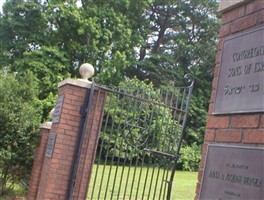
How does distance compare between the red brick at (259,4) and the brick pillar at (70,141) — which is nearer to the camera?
the red brick at (259,4)

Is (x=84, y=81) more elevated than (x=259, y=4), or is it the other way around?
(x=259, y=4)

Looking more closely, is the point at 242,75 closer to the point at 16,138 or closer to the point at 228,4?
the point at 228,4

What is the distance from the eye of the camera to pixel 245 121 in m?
2.34

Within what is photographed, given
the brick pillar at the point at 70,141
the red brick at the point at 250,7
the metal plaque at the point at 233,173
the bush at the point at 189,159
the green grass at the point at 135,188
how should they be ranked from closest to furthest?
the metal plaque at the point at 233,173, the red brick at the point at 250,7, the green grass at the point at 135,188, the brick pillar at the point at 70,141, the bush at the point at 189,159

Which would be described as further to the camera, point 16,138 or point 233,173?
point 16,138

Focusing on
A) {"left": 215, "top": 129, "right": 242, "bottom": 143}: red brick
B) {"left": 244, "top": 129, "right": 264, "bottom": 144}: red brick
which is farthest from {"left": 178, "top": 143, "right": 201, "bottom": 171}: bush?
{"left": 244, "top": 129, "right": 264, "bottom": 144}: red brick

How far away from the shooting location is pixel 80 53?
2062cm

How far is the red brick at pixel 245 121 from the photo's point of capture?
226 cm

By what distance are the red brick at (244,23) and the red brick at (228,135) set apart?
0.68 m

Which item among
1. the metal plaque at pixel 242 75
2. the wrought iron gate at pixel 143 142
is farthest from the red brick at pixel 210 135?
the wrought iron gate at pixel 143 142

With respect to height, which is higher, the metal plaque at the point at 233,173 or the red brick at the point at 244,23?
the red brick at the point at 244,23

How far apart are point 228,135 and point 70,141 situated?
9.84ft

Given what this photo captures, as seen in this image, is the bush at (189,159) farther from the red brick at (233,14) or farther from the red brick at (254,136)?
the red brick at (254,136)

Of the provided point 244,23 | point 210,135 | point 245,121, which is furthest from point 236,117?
point 244,23
